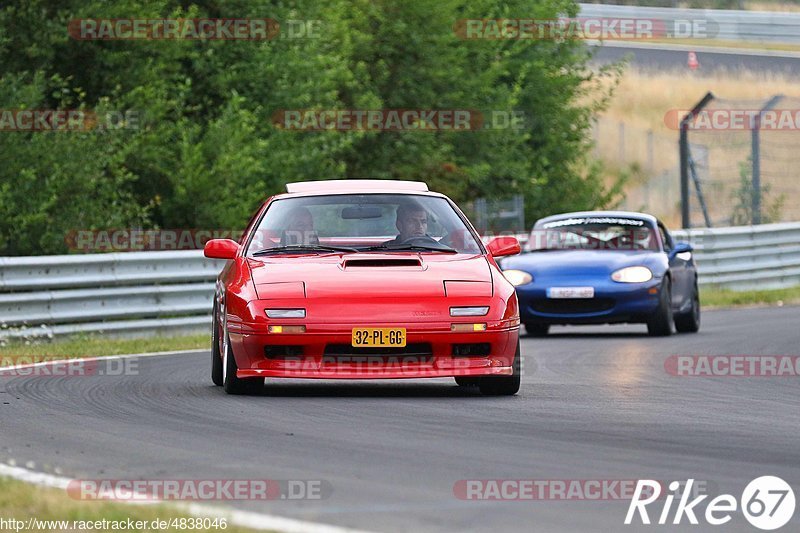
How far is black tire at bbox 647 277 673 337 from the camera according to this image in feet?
58.9

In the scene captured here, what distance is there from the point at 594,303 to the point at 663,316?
74 cm

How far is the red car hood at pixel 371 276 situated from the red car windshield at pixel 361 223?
30cm

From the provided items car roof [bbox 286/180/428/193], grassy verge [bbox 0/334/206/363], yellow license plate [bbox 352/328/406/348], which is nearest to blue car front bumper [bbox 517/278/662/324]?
grassy verge [bbox 0/334/206/363]

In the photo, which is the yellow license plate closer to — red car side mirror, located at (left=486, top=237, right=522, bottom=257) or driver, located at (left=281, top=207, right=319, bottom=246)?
driver, located at (left=281, top=207, right=319, bottom=246)

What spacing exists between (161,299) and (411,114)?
580 inches

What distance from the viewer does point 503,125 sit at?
3403 cm

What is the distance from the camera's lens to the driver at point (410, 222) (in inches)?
456

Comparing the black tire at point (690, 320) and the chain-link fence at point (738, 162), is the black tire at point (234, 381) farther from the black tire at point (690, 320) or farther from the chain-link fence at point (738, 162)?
the chain-link fence at point (738, 162)

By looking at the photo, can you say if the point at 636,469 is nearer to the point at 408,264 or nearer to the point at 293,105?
the point at 408,264

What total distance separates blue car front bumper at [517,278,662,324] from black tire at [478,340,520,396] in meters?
6.74

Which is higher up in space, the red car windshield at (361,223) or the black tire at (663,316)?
the red car windshield at (361,223)
